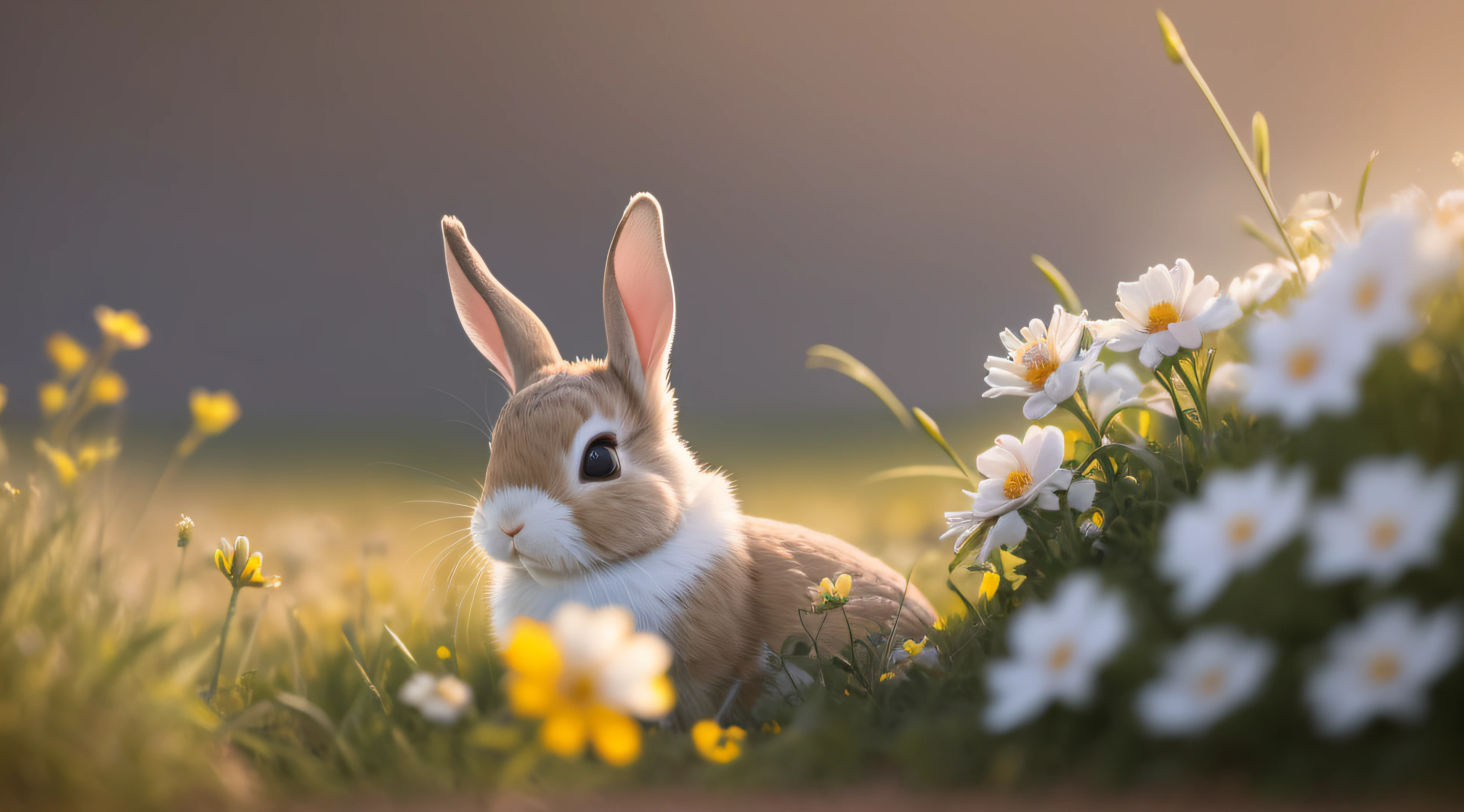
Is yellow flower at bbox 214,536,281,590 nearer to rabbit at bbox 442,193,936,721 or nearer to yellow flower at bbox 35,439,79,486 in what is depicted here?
yellow flower at bbox 35,439,79,486

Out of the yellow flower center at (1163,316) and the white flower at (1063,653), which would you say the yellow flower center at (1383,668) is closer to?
the white flower at (1063,653)

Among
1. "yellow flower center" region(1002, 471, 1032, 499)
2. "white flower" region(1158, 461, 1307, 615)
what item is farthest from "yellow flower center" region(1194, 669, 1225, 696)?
"yellow flower center" region(1002, 471, 1032, 499)

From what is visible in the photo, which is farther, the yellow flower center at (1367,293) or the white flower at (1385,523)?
the yellow flower center at (1367,293)

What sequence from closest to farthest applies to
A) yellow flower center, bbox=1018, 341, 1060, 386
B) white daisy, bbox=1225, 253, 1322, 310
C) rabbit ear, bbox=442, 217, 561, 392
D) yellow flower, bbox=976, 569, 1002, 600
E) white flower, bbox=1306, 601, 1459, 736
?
1. white flower, bbox=1306, 601, 1459, 736
2. white daisy, bbox=1225, 253, 1322, 310
3. yellow flower center, bbox=1018, 341, 1060, 386
4. yellow flower, bbox=976, 569, 1002, 600
5. rabbit ear, bbox=442, 217, 561, 392

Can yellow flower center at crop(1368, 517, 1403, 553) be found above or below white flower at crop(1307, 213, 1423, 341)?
below

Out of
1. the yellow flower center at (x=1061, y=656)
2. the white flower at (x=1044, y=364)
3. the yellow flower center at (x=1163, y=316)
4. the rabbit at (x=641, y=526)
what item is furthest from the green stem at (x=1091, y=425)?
the yellow flower center at (x=1061, y=656)

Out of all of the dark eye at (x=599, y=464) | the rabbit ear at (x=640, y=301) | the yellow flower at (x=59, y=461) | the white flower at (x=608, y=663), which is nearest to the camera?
the white flower at (x=608, y=663)

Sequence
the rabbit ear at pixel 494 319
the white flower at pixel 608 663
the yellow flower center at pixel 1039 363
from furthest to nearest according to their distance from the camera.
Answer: the rabbit ear at pixel 494 319 < the yellow flower center at pixel 1039 363 < the white flower at pixel 608 663

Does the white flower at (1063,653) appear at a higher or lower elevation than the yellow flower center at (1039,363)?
lower
